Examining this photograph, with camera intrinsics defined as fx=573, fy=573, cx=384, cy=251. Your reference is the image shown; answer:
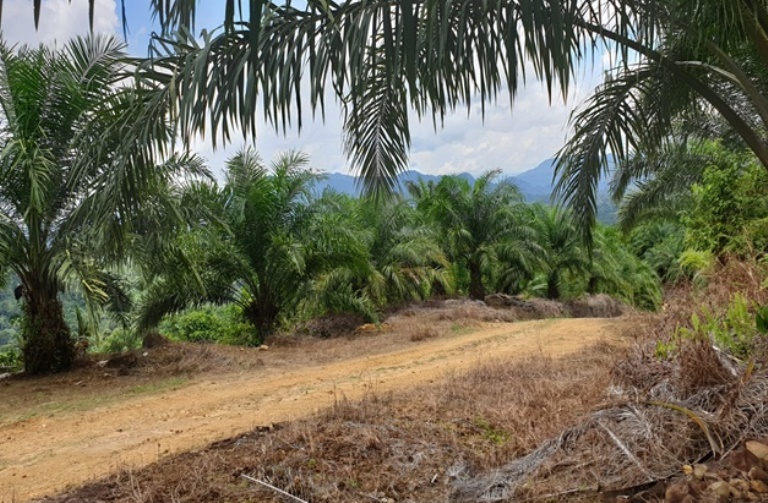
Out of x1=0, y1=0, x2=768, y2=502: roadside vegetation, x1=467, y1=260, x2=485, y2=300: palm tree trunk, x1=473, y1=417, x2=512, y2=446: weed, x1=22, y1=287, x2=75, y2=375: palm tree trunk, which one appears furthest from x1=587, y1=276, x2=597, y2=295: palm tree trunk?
x1=473, y1=417, x2=512, y2=446: weed

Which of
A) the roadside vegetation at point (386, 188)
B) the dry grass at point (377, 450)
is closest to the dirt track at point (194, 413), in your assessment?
the dry grass at point (377, 450)

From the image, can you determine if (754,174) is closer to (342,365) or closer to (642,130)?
(642,130)

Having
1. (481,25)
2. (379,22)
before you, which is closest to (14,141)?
(379,22)

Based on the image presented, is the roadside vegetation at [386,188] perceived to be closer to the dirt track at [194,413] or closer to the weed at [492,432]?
Answer: the weed at [492,432]

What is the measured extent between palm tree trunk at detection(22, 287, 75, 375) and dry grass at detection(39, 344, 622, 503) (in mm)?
5855

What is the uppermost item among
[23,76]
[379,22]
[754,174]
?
[23,76]

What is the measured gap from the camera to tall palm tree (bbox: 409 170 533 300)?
19.1 meters

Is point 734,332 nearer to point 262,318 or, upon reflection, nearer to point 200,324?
point 262,318

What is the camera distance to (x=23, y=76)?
24.5 feet

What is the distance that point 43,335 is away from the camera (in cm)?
830

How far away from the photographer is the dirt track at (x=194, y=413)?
397cm

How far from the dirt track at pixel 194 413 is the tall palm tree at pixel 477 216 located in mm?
9811

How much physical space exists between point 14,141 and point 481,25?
6.08 metres

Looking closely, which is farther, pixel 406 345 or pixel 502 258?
pixel 502 258
